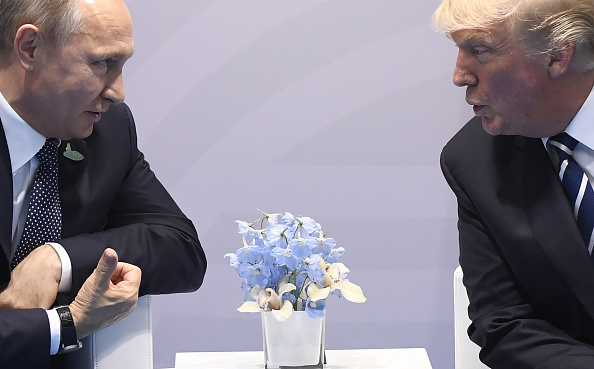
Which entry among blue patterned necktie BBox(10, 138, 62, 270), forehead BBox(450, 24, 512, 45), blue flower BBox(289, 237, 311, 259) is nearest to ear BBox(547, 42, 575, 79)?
forehead BBox(450, 24, 512, 45)

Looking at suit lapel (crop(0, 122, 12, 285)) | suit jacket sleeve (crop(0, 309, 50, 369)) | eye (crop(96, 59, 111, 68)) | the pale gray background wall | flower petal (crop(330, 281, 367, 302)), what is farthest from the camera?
the pale gray background wall

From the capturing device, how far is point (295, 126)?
12.5 feet

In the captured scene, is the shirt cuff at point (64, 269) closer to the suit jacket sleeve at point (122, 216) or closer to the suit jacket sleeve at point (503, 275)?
the suit jacket sleeve at point (122, 216)

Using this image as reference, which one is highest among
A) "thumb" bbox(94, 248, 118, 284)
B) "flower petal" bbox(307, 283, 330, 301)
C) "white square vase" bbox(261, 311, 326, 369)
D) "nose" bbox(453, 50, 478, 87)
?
"nose" bbox(453, 50, 478, 87)

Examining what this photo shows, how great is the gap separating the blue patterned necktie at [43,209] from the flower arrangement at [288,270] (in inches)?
18.1

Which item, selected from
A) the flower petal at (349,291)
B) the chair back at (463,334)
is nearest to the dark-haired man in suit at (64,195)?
the flower petal at (349,291)

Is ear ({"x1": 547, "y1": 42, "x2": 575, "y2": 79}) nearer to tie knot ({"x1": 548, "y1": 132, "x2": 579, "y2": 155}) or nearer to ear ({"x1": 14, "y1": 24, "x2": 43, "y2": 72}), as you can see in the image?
tie knot ({"x1": 548, "y1": 132, "x2": 579, "y2": 155})

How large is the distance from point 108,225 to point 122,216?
0.06 meters

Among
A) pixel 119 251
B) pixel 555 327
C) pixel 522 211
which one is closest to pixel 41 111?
pixel 119 251

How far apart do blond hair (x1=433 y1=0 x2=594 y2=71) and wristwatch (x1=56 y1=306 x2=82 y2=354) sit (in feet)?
3.68

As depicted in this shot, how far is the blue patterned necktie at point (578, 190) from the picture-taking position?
2.19 m

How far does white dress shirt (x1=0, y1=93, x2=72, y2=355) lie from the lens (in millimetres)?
2264

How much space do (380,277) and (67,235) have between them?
176 centimetres

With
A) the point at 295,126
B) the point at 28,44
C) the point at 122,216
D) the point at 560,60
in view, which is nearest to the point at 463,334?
the point at 560,60
